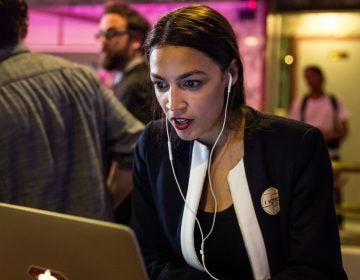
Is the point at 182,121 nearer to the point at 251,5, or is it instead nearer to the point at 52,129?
the point at 52,129

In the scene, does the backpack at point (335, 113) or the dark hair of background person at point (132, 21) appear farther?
the backpack at point (335, 113)

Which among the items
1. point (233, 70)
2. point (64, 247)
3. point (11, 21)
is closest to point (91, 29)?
point (11, 21)

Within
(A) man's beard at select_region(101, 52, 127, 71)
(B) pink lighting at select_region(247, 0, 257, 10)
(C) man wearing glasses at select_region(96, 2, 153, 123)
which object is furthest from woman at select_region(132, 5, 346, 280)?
(B) pink lighting at select_region(247, 0, 257, 10)

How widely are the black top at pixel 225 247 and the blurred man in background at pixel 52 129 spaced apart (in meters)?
0.48

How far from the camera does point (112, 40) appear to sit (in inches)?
107

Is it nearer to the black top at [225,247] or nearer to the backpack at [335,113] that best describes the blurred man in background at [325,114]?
the backpack at [335,113]

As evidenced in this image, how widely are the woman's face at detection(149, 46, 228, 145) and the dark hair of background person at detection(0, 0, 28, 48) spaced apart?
0.49 metres

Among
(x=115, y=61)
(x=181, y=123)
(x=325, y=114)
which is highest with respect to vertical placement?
(x=181, y=123)

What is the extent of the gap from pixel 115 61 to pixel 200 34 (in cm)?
158

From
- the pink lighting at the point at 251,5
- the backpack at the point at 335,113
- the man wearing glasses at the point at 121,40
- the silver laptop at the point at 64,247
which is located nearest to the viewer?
the silver laptop at the point at 64,247

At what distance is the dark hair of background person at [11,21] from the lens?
4.77 feet

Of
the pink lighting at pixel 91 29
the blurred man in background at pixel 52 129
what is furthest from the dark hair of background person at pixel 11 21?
the pink lighting at pixel 91 29

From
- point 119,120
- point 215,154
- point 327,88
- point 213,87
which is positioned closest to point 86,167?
point 119,120

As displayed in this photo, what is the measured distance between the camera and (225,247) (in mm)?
1189
